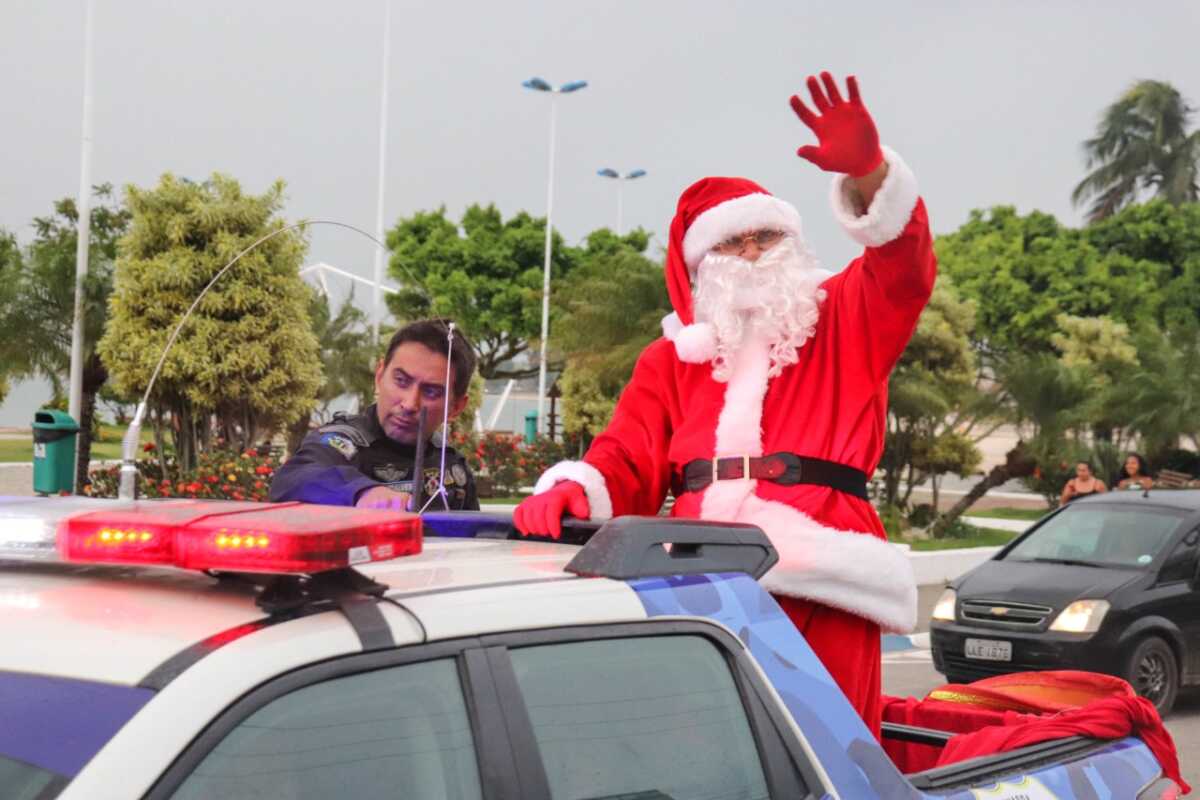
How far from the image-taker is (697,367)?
367cm

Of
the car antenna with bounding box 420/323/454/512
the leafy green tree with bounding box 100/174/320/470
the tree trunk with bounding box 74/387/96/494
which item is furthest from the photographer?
the tree trunk with bounding box 74/387/96/494

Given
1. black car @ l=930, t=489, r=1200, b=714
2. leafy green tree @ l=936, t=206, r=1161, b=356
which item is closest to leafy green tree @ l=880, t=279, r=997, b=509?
black car @ l=930, t=489, r=1200, b=714

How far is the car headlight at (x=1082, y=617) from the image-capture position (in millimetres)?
8844

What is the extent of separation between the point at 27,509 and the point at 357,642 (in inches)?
33.0

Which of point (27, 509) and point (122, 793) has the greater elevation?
point (27, 509)

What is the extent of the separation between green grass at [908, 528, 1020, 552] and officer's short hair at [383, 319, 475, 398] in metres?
14.6

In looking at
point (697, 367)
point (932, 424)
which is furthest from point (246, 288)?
point (697, 367)

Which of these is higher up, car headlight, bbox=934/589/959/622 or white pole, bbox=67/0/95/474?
white pole, bbox=67/0/95/474

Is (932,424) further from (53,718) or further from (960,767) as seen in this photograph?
(53,718)

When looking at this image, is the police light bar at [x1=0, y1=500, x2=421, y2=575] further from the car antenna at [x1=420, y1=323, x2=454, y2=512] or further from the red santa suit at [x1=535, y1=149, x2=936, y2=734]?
the car antenna at [x1=420, y1=323, x2=454, y2=512]

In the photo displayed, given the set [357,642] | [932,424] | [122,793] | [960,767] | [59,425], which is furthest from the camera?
[932,424]

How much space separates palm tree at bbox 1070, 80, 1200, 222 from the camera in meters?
50.4

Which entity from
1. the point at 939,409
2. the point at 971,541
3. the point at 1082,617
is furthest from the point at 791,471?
the point at 971,541

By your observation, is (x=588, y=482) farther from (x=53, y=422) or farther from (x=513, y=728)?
(x=53, y=422)
